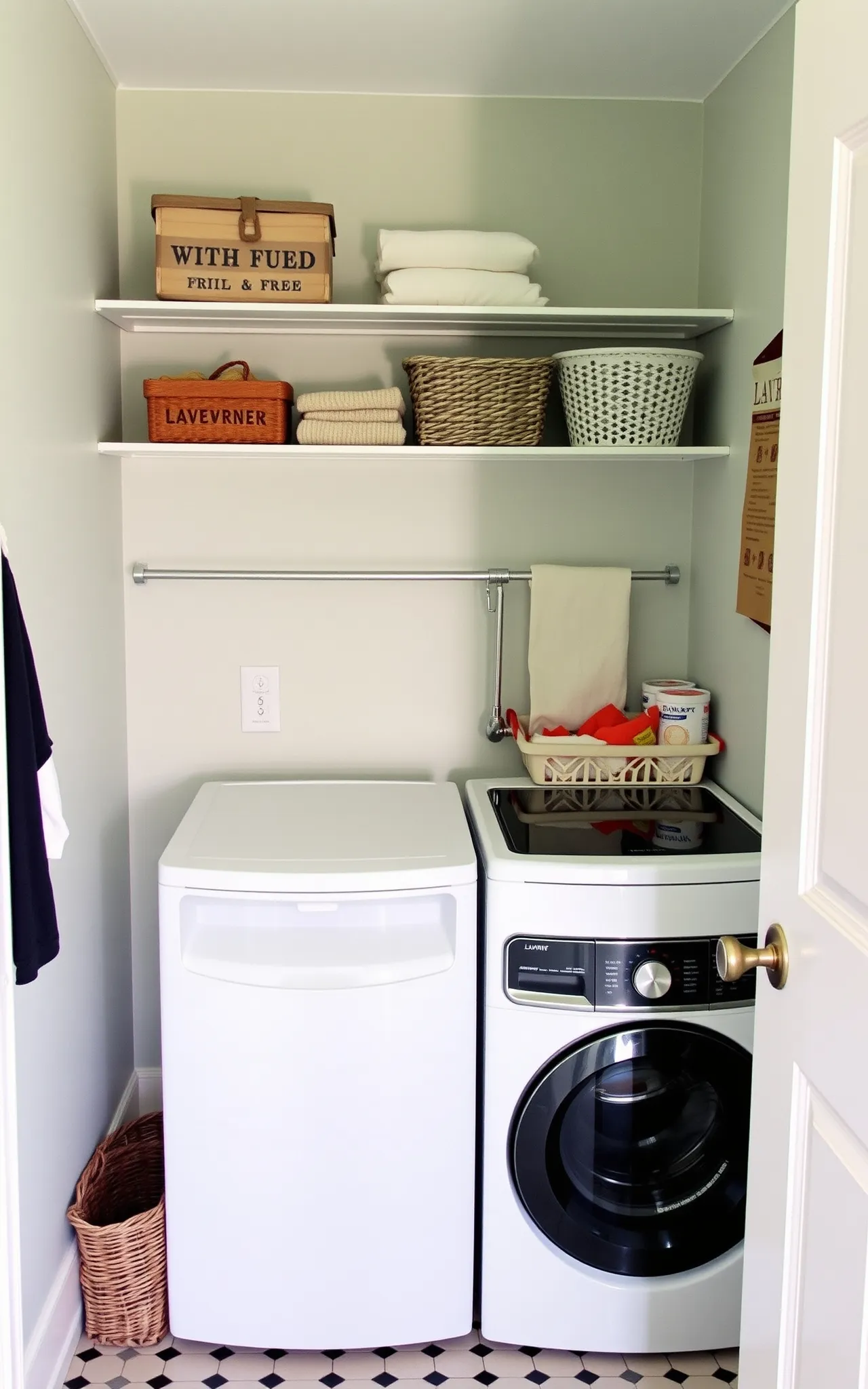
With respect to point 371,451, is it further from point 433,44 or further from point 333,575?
point 433,44

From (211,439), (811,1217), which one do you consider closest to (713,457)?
(211,439)

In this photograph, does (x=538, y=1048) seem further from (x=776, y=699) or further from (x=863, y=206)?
(x=863, y=206)

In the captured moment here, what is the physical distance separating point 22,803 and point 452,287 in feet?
4.09

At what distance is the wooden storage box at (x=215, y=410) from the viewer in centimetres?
216

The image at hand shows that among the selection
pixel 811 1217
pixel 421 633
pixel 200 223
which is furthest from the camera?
pixel 421 633

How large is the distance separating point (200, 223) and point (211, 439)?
37 cm

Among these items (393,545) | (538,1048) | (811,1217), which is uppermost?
(393,545)

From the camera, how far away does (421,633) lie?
98.0 inches

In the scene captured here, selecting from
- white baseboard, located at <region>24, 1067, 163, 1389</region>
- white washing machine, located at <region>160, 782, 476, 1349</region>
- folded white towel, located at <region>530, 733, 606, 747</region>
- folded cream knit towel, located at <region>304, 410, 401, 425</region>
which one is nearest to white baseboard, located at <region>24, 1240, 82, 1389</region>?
white baseboard, located at <region>24, 1067, 163, 1389</region>

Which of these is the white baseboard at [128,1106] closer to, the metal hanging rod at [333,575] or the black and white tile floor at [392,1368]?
the black and white tile floor at [392,1368]

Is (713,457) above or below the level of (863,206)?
below

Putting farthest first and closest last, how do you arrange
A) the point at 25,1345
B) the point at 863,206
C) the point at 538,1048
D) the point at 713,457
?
the point at 713,457 → the point at 538,1048 → the point at 25,1345 → the point at 863,206

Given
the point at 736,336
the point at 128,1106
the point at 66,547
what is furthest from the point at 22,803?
the point at 736,336

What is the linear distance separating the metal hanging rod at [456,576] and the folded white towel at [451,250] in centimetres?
57
